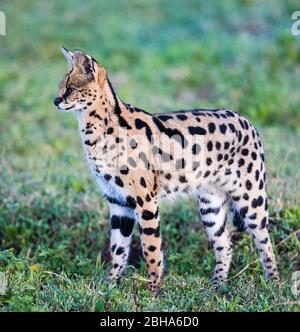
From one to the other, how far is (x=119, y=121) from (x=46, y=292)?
1559 mm

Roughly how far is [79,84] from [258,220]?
2018 millimetres

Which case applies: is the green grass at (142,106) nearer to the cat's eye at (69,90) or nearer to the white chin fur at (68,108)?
the white chin fur at (68,108)

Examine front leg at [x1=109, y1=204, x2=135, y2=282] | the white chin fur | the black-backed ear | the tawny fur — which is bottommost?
front leg at [x1=109, y1=204, x2=135, y2=282]

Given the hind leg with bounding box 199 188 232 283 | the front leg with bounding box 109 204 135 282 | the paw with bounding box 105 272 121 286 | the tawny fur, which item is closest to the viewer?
the tawny fur

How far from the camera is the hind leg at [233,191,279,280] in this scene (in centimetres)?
730

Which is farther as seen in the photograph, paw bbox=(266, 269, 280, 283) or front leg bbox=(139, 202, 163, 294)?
paw bbox=(266, 269, 280, 283)

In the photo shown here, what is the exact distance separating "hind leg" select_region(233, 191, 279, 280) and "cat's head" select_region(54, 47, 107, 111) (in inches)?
65.1

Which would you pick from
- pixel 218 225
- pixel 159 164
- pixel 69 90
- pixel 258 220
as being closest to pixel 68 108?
pixel 69 90

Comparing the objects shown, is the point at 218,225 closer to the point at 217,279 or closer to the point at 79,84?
the point at 217,279

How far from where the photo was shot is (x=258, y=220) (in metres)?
7.32

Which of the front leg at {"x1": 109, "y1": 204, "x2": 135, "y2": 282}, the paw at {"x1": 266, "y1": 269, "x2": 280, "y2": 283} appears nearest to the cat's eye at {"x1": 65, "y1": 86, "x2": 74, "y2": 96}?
the front leg at {"x1": 109, "y1": 204, "x2": 135, "y2": 282}

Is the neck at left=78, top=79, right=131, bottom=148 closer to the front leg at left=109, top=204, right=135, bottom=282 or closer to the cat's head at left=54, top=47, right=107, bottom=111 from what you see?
the cat's head at left=54, top=47, right=107, bottom=111

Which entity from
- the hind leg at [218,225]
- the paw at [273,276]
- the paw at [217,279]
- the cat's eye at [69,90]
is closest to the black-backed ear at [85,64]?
the cat's eye at [69,90]

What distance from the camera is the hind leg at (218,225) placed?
24.3 feet
